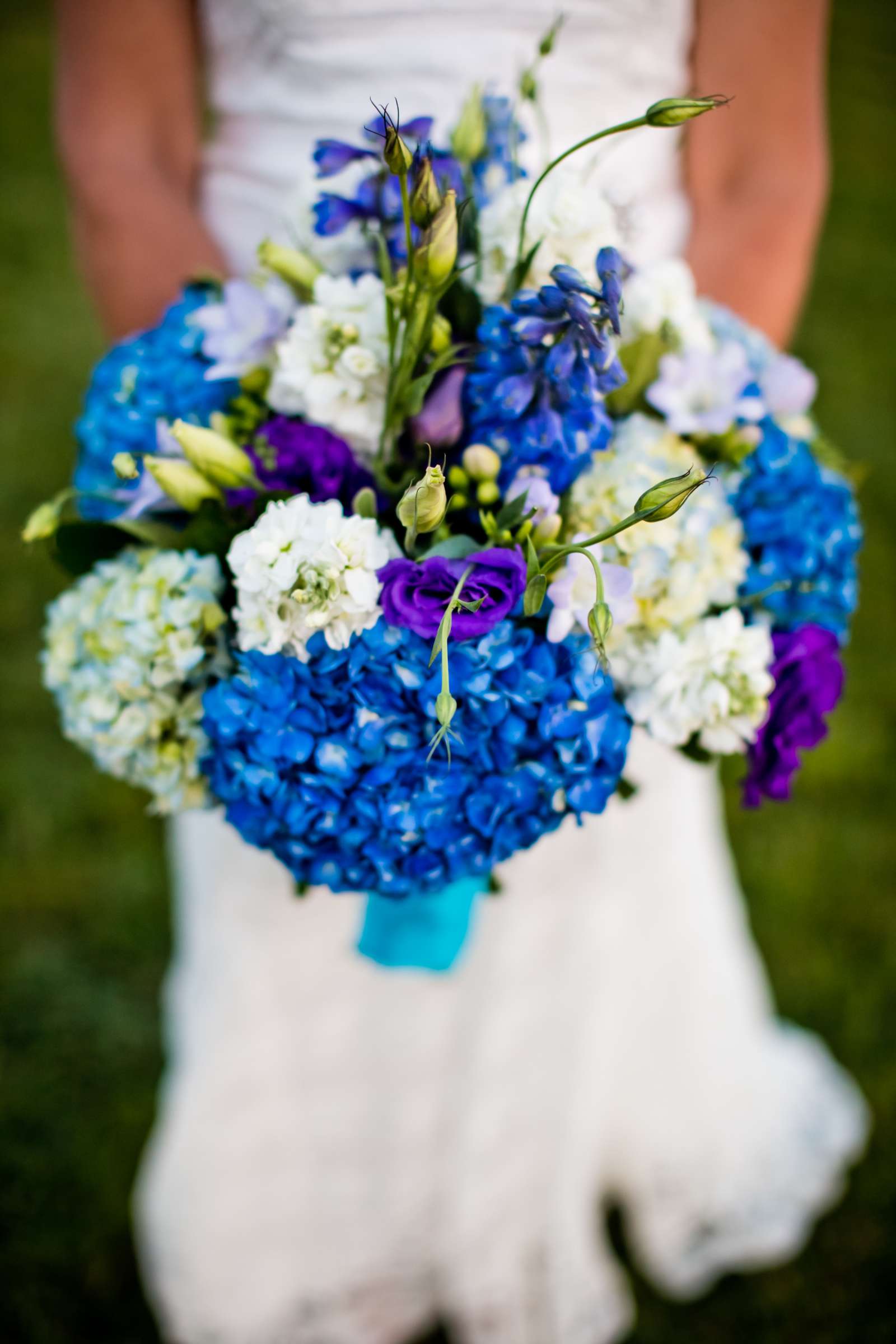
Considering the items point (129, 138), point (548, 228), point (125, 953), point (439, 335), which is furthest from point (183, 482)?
point (125, 953)

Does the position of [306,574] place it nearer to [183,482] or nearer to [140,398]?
[183,482]

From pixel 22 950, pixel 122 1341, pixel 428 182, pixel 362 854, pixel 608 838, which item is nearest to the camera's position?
pixel 428 182

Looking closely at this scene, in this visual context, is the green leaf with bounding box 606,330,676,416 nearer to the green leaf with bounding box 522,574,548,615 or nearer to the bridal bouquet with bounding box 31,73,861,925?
the bridal bouquet with bounding box 31,73,861,925

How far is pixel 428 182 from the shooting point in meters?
0.74

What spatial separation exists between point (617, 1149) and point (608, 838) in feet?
2.35

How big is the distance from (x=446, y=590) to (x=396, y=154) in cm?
29

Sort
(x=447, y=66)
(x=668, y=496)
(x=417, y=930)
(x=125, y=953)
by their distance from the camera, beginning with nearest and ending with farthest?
(x=668, y=496)
(x=417, y=930)
(x=447, y=66)
(x=125, y=953)

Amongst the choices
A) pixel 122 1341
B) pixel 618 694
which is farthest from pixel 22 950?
pixel 618 694

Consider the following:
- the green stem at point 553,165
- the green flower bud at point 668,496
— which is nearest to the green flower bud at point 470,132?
the green stem at point 553,165

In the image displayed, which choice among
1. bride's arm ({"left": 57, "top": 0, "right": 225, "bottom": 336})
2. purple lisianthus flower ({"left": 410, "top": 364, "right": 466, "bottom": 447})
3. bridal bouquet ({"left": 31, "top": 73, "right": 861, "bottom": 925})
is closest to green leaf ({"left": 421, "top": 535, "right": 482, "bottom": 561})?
bridal bouquet ({"left": 31, "top": 73, "right": 861, "bottom": 925})

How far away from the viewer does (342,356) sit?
2.94 ft

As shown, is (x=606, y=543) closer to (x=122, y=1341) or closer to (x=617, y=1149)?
(x=617, y=1149)

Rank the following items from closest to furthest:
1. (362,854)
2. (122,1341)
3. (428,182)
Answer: (428,182) < (362,854) < (122,1341)

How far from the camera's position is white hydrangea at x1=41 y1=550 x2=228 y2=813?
0.88 meters
